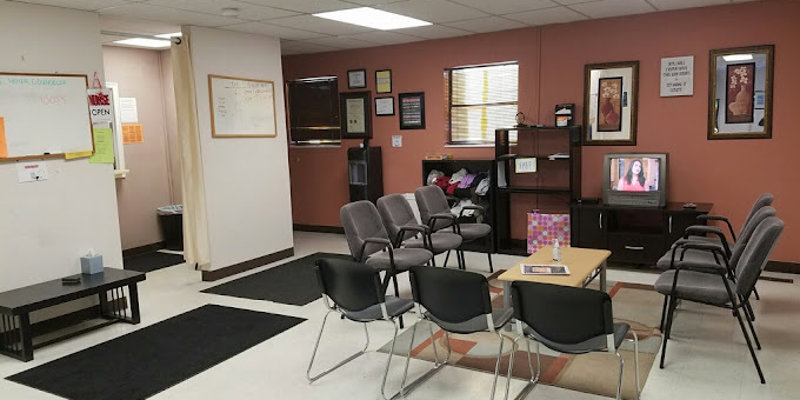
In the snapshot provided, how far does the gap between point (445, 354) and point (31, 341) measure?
2803mm

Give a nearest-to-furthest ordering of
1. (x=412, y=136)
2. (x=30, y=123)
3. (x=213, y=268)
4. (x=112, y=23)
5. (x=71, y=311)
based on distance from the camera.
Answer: (x=30, y=123)
(x=71, y=311)
(x=112, y=23)
(x=213, y=268)
(x=412, y=136)

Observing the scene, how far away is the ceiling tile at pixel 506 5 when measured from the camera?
5.07 meters

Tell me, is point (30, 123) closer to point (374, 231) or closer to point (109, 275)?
point (109, 275)

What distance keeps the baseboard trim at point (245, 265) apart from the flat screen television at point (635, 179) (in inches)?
140

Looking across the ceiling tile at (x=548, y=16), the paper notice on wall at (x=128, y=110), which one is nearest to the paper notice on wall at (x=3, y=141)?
the paper notice on wall at (x=128, y=110)

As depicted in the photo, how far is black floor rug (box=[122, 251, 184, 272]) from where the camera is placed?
657 cm

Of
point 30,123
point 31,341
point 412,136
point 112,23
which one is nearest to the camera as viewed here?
point 31,341

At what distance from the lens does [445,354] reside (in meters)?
3.82

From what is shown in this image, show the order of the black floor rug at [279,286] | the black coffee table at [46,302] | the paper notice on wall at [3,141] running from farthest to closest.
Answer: the black floor rug at [279,286], the paper notice on wall at [3,141], the black coffee table at [46,302]

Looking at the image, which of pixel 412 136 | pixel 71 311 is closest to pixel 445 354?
pixel 71 311

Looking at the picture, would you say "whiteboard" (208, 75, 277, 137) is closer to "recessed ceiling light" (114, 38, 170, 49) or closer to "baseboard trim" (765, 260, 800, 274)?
"recessed ceiling light" (114, 38, 170, 49)

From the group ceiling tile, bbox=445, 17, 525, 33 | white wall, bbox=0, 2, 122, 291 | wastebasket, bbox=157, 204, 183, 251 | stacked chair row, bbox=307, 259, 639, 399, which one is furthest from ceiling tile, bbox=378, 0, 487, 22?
wastebasket, bbox=157, 204, 183, 251

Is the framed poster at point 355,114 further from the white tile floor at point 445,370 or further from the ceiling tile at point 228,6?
the white tile floor at point 445,370

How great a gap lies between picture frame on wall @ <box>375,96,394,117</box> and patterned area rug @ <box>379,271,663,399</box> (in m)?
3.75
